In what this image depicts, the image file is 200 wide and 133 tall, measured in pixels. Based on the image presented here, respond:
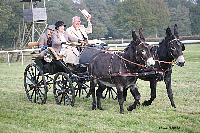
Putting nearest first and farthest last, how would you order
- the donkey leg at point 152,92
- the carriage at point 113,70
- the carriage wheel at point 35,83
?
the carriage at point 113,70 → the donkey leg at point 152,92 → the carriage wheel at point 35,83

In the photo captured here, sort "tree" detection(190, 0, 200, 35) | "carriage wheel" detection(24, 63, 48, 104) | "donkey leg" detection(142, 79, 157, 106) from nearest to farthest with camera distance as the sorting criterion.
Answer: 1. "donkey leg" detection(142, 79, 157, 106)
2. "carriage wheel" detection(24, 63, 48, 104)
3. "tree" detection(190, 0, 200, 35)

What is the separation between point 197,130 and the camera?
27.4ft

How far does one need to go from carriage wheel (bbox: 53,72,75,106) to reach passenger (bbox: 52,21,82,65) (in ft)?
1.70

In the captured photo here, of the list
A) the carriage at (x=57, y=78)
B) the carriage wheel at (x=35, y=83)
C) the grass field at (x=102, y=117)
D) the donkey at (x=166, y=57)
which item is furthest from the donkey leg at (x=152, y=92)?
the carriage wheel at (x=35, y=83)

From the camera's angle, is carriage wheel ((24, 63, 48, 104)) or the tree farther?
the tree

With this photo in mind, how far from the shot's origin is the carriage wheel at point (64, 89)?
11.9 meters

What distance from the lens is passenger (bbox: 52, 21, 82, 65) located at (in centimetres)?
1230

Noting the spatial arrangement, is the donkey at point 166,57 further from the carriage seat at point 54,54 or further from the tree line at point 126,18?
the tree line at point 126,18

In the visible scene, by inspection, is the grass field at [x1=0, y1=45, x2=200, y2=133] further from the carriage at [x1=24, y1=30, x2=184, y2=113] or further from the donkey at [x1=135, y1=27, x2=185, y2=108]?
the donkey at [x1=135, y1=27, x2=185, y2=108]

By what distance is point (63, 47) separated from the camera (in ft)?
40.4

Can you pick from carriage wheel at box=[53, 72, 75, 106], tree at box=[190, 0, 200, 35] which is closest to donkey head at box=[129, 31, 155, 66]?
carriage wheel at box=[53, 72, 75, 106]

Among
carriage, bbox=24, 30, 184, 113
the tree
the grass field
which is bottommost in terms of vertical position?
the grass field

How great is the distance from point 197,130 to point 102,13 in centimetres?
7720

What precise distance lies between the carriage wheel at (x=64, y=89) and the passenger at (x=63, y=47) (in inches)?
20.4
